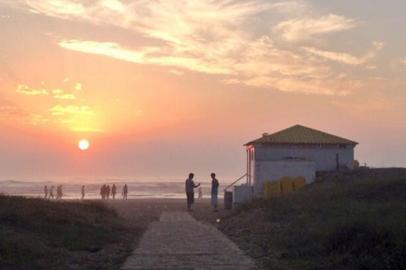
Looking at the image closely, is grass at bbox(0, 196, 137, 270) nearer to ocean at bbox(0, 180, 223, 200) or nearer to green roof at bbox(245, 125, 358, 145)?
green roof at bbox(245, 125, 358, 145)

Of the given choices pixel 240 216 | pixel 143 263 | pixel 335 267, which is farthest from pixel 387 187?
pixel 143 263


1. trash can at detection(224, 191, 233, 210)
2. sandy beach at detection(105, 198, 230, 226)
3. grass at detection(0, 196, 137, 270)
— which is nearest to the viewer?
grass at detection(0, 196, 137, 270)

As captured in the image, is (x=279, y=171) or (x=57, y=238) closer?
(x=57, y=238)

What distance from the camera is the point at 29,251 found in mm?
14930

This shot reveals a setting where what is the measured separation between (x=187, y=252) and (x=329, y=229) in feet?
12.0

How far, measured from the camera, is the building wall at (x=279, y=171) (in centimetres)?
A: 3778

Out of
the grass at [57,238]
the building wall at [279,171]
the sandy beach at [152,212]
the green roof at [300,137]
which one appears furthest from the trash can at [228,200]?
the grass at [57,238]

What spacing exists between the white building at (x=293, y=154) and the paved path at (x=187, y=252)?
1748 cm

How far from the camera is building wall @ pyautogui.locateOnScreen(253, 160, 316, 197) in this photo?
37781 millimetres

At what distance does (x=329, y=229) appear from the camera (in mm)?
16312

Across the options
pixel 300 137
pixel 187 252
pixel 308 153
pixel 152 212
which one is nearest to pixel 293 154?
pixel 308 153

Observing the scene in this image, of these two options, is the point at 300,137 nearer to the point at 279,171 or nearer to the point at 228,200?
the point at 279,171

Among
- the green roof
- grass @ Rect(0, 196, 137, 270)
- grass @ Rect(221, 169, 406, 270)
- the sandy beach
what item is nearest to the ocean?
the sandy beach

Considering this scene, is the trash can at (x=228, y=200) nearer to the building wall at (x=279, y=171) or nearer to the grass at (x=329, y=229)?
the building wall at (x=279, y=171)
